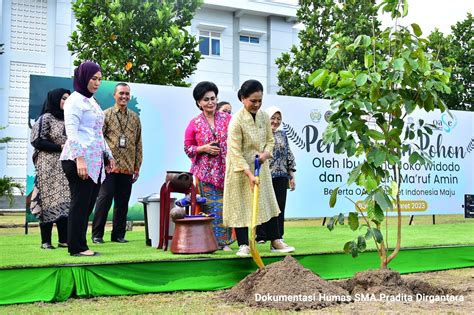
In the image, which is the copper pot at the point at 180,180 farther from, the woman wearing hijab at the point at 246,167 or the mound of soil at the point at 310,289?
the mound of soil at the point at 310,289

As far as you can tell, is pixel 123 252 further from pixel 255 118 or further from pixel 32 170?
pixel 32 170

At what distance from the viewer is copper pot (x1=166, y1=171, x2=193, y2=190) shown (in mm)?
3973

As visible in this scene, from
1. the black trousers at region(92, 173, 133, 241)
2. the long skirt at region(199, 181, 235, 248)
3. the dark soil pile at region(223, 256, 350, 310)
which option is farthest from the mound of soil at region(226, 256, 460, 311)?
the black trousers at region(92, 173, 133, 241)

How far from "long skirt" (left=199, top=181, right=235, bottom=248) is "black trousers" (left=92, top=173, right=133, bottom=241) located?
927mm

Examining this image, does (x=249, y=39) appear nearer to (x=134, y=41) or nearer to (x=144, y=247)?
(x=134, y=41)

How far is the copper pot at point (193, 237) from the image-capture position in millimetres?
3668

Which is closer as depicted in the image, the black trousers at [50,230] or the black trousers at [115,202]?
the black trousers at [50,230]

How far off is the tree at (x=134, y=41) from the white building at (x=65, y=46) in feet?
15.1

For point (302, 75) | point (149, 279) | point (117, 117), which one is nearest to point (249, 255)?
point (149, 279)

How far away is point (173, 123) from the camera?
641 centimetres

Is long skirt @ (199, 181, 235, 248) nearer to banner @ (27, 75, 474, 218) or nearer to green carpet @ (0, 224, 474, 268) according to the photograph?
green carpet @ (0, 224, 474, 268)

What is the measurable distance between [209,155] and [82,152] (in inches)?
41.8

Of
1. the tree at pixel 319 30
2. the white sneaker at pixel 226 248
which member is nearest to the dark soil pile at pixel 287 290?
the white sneaker at pixel 226 248

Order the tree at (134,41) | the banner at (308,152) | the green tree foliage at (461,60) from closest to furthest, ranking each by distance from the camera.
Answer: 1. the banner at (308,152)
2. the tree at (134,41)
3. the green tree foliage at (461,60)
